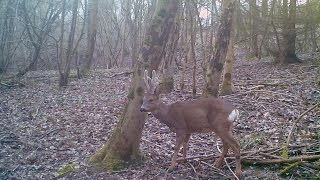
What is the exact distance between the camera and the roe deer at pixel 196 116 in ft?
18.9

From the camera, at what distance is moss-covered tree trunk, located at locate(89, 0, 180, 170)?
6.18m

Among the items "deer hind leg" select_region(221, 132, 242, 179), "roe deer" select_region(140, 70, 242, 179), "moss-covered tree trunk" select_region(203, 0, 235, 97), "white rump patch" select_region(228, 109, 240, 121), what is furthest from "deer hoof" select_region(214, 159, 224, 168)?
"moss-covered tree trunk" select_region(203, 0, 235, 97)

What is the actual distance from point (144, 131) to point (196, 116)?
8.96ft

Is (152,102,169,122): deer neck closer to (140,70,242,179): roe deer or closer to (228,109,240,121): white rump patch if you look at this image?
(140,70,242,179): roe deer

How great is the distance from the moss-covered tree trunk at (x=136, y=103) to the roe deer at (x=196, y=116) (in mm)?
273

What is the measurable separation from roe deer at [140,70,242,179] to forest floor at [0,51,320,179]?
Result: 428 millimetres

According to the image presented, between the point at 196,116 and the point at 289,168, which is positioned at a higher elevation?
the point at 196,116

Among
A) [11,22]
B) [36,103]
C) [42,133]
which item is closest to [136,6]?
[11,22]

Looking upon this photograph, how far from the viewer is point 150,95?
612 cm

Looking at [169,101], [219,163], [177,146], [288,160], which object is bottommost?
[219,163]

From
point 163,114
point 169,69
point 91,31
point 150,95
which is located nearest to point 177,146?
point 163,114

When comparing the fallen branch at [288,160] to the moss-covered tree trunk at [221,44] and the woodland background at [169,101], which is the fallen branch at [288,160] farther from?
the moss-covered tree trunk at [221,44]

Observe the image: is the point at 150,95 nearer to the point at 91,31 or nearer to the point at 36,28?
the point at 36,28

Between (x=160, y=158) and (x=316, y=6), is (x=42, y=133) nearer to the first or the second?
(x=160, y=158)
